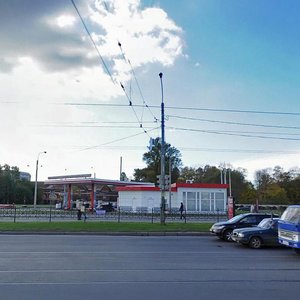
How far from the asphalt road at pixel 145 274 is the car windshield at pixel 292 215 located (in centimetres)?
120

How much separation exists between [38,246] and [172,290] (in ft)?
30.8

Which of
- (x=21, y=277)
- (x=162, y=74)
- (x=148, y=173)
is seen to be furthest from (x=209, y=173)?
(x=21, y=277)

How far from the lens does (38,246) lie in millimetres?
16109

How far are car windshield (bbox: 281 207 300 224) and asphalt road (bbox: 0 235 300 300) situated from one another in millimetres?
1198

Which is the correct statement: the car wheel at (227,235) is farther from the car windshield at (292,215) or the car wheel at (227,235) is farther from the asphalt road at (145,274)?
the car windshield at (292,215)

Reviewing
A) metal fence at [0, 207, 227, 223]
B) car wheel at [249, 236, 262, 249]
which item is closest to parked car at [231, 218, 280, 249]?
car wheel at [249, 236, 262, 249]

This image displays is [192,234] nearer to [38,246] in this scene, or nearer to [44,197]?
[38,246]

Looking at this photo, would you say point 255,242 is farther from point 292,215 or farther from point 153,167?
point 153,167

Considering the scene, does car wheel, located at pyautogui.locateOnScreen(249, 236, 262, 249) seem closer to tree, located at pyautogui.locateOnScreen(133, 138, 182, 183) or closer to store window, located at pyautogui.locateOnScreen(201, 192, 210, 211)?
store window, located at pyautogui.locateOnScreen(201, 192, 210, 211)

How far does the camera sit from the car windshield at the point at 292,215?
14.2 metres

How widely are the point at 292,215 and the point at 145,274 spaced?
6.91 meters

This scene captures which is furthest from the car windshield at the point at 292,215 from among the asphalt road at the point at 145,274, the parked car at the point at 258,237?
the parked car at the point at 258,237

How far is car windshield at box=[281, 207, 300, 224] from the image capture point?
1419 cm

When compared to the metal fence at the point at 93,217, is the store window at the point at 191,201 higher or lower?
higher
